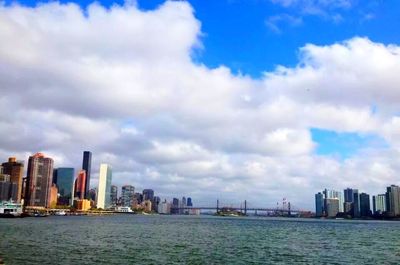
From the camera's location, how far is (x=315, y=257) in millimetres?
78250

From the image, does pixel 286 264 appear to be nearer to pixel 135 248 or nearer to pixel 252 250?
pixel 252 250

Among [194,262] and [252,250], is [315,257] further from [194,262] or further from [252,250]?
[194,262]

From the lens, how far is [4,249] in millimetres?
79000

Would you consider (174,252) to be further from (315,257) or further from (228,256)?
(315,257)

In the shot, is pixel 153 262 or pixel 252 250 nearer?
pixel 153 262

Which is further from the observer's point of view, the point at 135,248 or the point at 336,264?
the point at 135,248

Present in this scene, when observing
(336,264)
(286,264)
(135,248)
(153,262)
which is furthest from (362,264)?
(135,248)

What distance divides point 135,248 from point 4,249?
22.7 meters

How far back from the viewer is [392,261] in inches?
2953

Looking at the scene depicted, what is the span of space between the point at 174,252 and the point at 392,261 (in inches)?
1439

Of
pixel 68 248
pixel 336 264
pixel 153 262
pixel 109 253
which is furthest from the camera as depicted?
pixel 68 248

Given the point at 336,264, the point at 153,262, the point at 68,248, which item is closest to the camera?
the point at 153,262

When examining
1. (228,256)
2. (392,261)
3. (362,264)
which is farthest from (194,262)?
(392,261)

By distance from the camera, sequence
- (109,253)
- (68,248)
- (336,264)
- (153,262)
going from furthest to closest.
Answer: (68,248)
(109,253)
(336,264)
(153,262)
